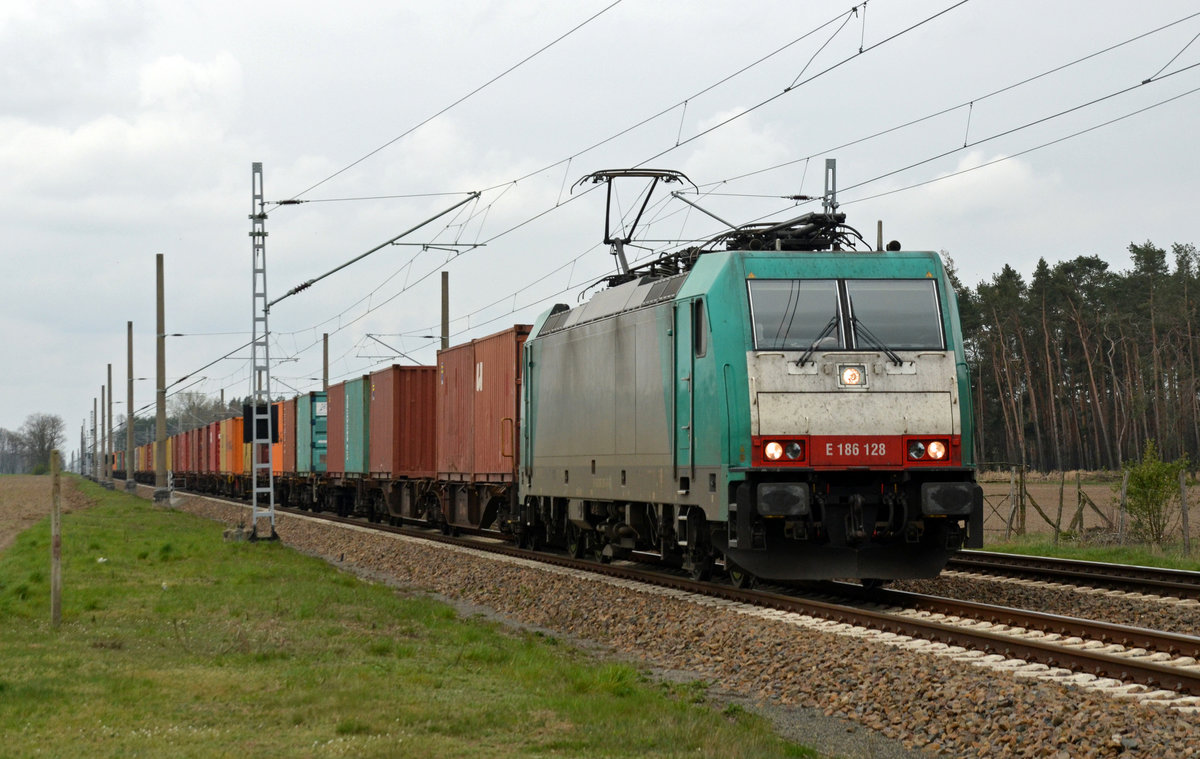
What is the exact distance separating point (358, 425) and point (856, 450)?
24741 millimetres

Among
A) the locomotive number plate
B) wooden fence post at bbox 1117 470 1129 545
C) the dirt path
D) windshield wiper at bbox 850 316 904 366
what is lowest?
the dirt path

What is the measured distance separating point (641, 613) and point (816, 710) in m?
4.85

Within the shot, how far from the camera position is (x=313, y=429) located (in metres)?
43.1

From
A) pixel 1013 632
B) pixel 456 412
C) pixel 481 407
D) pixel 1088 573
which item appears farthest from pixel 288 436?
pixel 1013 632

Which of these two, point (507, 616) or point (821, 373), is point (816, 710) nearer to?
point (821, 373)

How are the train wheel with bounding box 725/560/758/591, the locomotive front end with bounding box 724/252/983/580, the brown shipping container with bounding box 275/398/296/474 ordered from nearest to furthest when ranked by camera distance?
1. the locomotive front end with bounding box 724/252/983/580
2. the train wheel with bounding box 725/560/758/591
3. the brown shipping container with bounding box 275/398/296/474

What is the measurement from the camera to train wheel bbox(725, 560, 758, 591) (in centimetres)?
1521

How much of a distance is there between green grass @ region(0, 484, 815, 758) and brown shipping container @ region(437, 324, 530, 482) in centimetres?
799

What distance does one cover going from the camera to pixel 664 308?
15.2m

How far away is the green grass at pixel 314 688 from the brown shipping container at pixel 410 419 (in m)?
16.2

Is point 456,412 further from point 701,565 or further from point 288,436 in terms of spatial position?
point 288,436

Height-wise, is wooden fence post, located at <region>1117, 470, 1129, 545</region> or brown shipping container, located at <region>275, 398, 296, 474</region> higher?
brown shipping container, located at <region>275, 398, 296, 474</region>

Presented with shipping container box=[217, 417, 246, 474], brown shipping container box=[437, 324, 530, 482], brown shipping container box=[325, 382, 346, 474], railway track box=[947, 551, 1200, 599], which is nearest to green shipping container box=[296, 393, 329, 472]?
brown shipping container box=[325, 382, 346, 474]

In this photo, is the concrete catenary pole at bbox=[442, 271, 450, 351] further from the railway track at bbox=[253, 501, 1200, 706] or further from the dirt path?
the railway track at bbox=[253, 501, 1200, 706]
